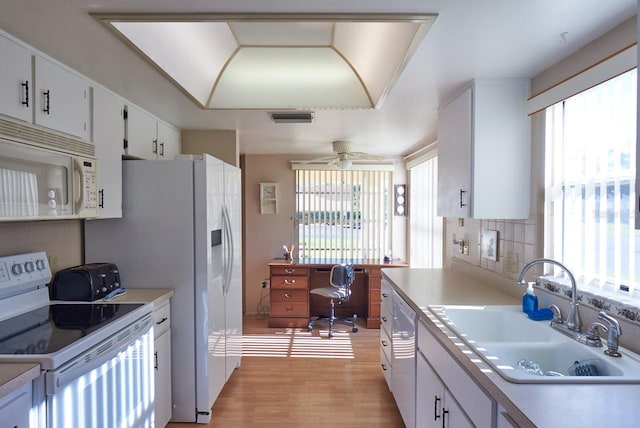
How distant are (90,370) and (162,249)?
0.96m

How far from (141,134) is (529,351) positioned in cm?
278

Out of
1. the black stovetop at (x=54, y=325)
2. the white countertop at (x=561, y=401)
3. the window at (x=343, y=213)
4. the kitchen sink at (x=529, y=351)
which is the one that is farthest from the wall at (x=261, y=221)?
the white countertop at (x=561, y=401)

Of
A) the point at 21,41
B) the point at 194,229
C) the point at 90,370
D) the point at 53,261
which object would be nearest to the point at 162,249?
the point at 194,229

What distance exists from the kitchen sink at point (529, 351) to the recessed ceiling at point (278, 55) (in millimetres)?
1279

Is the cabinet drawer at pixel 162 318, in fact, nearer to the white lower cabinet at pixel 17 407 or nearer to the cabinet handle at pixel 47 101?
the white lower cabinet at pixel 17 407

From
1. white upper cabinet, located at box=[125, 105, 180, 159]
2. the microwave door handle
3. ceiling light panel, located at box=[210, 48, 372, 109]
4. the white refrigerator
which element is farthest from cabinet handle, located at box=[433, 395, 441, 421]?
white upper cabinet, located at box=[125, 105, 180, 159]

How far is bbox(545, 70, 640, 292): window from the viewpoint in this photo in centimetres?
136

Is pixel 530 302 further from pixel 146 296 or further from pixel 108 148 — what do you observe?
pixel 108 148

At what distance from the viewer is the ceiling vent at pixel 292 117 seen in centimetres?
266

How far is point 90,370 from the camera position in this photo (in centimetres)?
148

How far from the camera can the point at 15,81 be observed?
1.55 meters

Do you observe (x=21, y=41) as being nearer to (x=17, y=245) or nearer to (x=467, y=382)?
(x=17, y=245)

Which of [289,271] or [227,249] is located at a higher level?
[227,249]

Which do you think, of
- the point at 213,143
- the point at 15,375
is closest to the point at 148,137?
the point at 213,143
